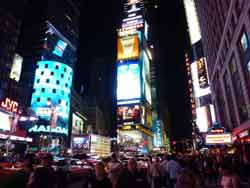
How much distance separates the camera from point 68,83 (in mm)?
76312

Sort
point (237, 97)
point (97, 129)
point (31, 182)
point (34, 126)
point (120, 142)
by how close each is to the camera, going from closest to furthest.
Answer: point (31, 182)
point (237, 97)
point (34, 126)
point (120, 142)
point (97, 129)

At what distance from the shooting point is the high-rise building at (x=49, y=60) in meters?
68.7

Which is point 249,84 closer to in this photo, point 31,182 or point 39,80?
point 31,182

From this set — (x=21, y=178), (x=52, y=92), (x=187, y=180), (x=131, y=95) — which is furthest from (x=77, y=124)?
(x=187, y=180)

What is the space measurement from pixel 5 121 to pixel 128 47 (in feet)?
318

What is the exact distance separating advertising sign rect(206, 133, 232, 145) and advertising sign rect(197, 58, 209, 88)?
50089mm

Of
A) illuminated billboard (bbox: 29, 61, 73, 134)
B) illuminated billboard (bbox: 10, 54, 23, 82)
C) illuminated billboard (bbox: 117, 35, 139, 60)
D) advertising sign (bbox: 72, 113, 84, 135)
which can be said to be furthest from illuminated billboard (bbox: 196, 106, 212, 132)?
illuminated billboard (bbox: 10, 54, 23, 82)

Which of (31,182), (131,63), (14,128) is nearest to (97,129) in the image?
(131,63)

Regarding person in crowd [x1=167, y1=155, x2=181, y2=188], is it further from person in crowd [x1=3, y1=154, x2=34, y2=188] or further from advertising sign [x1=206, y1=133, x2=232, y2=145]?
advertising sign [x1=206, y1=133, x2=232, y2=145]

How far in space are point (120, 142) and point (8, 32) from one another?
60372 millimetres

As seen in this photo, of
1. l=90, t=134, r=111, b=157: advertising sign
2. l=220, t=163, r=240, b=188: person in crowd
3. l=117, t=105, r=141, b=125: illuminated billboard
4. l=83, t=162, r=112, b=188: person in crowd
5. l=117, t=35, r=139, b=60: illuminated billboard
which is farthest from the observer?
l=117, t=35, r=139, b=60: illuminated billboard

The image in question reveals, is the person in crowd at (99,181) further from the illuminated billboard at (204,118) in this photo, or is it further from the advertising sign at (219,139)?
the illuminated billboard at (204,118)

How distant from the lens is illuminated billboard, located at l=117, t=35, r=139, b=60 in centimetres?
12016

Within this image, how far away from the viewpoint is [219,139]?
1153 inches
